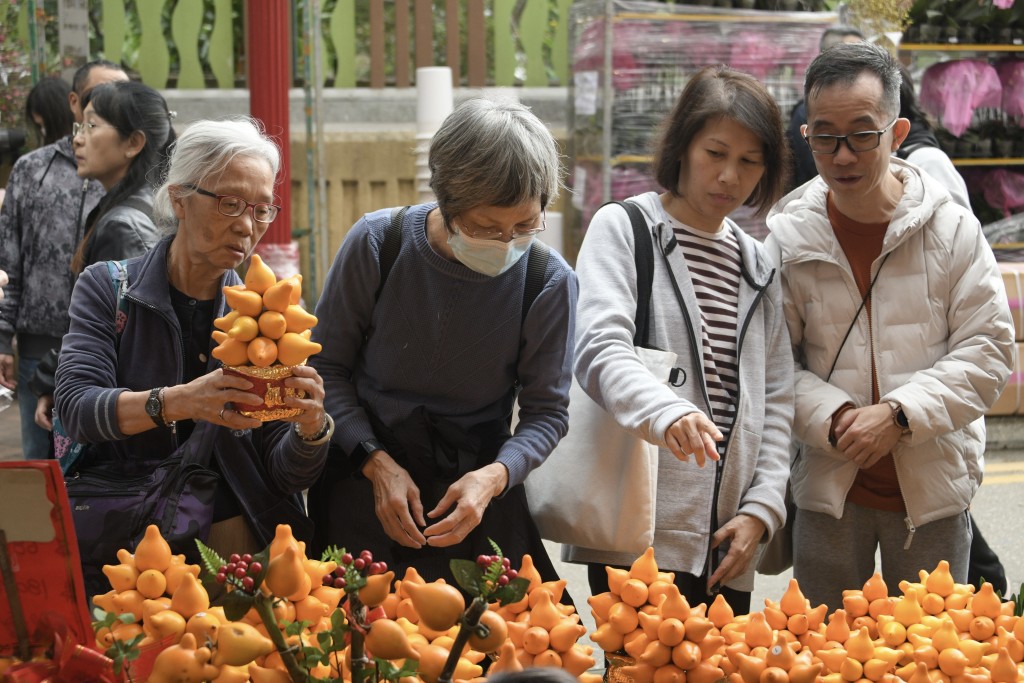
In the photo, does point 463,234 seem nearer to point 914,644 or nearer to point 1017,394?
point 914,644

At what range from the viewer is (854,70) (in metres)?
2.07

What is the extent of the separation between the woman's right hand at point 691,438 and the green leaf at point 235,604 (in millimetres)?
823

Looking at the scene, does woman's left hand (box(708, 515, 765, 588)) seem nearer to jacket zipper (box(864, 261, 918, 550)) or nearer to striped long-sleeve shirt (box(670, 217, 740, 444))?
striped long-sleeve shirt (box(670, 217, 740, 444))

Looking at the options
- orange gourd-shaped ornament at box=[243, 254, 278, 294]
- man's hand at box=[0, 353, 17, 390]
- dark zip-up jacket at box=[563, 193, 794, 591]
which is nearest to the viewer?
orange gourd-shaped ornament at box=[243, 254, 278, 294]

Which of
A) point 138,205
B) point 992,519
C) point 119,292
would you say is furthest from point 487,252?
point 992,519

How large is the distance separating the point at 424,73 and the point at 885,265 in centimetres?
423

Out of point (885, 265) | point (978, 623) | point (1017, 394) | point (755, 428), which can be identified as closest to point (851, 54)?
point (885, 265)

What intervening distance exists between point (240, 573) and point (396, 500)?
597 mm

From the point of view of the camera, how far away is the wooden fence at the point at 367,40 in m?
7.21

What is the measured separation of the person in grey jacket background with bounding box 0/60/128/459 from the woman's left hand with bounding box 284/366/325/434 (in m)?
1.69

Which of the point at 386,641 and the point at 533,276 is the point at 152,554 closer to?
the point at 386,641

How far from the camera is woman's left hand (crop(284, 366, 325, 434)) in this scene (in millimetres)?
1587

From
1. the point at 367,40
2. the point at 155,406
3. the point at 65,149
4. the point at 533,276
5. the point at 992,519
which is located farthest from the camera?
the point at 367,40

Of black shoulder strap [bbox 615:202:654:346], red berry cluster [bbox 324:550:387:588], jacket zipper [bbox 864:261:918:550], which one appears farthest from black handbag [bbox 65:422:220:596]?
jacket zipper [bbox 864:261:918:550]
